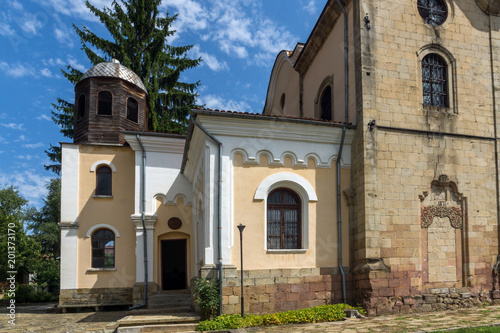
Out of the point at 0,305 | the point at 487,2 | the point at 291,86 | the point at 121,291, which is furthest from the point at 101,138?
the point at 487,2

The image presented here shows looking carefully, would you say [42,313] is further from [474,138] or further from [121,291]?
[474,138]

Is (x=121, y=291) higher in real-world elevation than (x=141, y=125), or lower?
lower

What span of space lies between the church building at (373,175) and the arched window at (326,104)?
123 millimetres

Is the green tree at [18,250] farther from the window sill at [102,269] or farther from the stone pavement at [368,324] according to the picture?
the stone pavement at [368,324]

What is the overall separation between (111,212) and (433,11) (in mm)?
12722

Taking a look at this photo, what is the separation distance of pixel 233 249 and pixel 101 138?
379 inches

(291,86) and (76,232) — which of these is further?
(291,86)

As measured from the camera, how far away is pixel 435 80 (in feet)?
41.3

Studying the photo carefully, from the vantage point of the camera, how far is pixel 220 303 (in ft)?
33.0

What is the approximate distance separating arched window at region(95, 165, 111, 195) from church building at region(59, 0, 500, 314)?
402 centimetres

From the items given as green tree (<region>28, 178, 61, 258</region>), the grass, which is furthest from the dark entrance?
green tree (<region>28, 178, 61, 258</region>)

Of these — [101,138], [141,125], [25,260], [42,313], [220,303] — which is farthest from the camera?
[25,260]

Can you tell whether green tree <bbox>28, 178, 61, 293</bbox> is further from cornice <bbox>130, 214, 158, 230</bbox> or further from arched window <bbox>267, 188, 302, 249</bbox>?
arched window <bbox>267, 188, 302, 249</bbox>

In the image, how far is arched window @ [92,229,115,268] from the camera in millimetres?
16016
